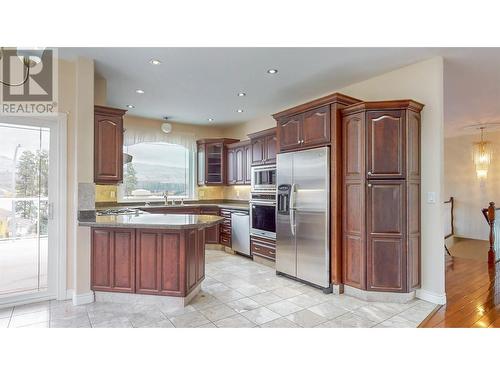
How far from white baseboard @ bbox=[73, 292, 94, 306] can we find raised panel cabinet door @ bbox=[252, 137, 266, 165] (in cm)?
342

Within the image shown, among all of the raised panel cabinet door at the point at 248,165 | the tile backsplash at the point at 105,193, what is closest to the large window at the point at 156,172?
the tile backsplash at the point at 105,193

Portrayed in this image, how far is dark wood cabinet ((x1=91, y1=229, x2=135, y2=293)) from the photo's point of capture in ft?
10.7

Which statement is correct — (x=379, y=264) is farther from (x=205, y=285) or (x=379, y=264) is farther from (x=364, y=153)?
(x=205, y=285)

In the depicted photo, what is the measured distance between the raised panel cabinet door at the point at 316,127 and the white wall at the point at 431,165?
1.08m

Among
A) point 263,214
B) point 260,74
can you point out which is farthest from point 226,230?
point 260,74

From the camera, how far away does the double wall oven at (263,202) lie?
16.3ft

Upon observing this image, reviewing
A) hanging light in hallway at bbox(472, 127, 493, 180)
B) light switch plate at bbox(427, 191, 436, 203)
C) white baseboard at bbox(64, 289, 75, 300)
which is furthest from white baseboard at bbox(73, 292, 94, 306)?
hanging light in hallway at bbox(472, 127, 493, 180)

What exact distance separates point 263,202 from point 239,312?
232 centimetres

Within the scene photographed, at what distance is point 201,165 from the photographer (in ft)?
23.0

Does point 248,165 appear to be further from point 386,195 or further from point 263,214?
point 386,195
